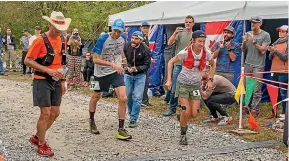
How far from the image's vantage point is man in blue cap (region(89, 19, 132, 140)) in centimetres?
660

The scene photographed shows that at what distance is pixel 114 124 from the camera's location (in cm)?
787

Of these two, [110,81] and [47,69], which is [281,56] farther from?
[47,69]

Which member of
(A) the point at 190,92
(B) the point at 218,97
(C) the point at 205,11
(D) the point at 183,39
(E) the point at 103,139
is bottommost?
(E) the point at 103,139

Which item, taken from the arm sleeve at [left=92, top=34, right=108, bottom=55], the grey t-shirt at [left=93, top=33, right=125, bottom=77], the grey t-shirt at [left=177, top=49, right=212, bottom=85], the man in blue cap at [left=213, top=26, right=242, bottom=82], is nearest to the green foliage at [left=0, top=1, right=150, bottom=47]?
the man in blue cap at [left=213, top=26, right=242, bottom=82]

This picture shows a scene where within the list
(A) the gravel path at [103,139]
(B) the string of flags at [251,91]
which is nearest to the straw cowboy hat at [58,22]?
(A) the gravel path at [103,139]

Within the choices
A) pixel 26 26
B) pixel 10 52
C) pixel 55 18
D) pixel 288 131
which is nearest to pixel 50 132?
pixel 55 18

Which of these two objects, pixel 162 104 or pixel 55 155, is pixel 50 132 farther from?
pixel 162 104

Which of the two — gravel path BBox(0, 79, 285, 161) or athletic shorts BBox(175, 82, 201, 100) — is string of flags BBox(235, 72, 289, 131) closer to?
gravel path BBox(0, 79, 285, 161)

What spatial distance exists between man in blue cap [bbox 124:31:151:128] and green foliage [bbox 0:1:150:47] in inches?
569

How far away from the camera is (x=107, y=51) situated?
6.72 metres

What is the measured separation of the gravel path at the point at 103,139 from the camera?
5742 millimetres

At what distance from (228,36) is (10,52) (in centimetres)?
1258

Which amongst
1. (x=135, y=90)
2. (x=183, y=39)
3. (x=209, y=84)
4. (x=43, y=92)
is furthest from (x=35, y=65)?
(x=183, y=39)

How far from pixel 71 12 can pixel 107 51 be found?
2159 cm
